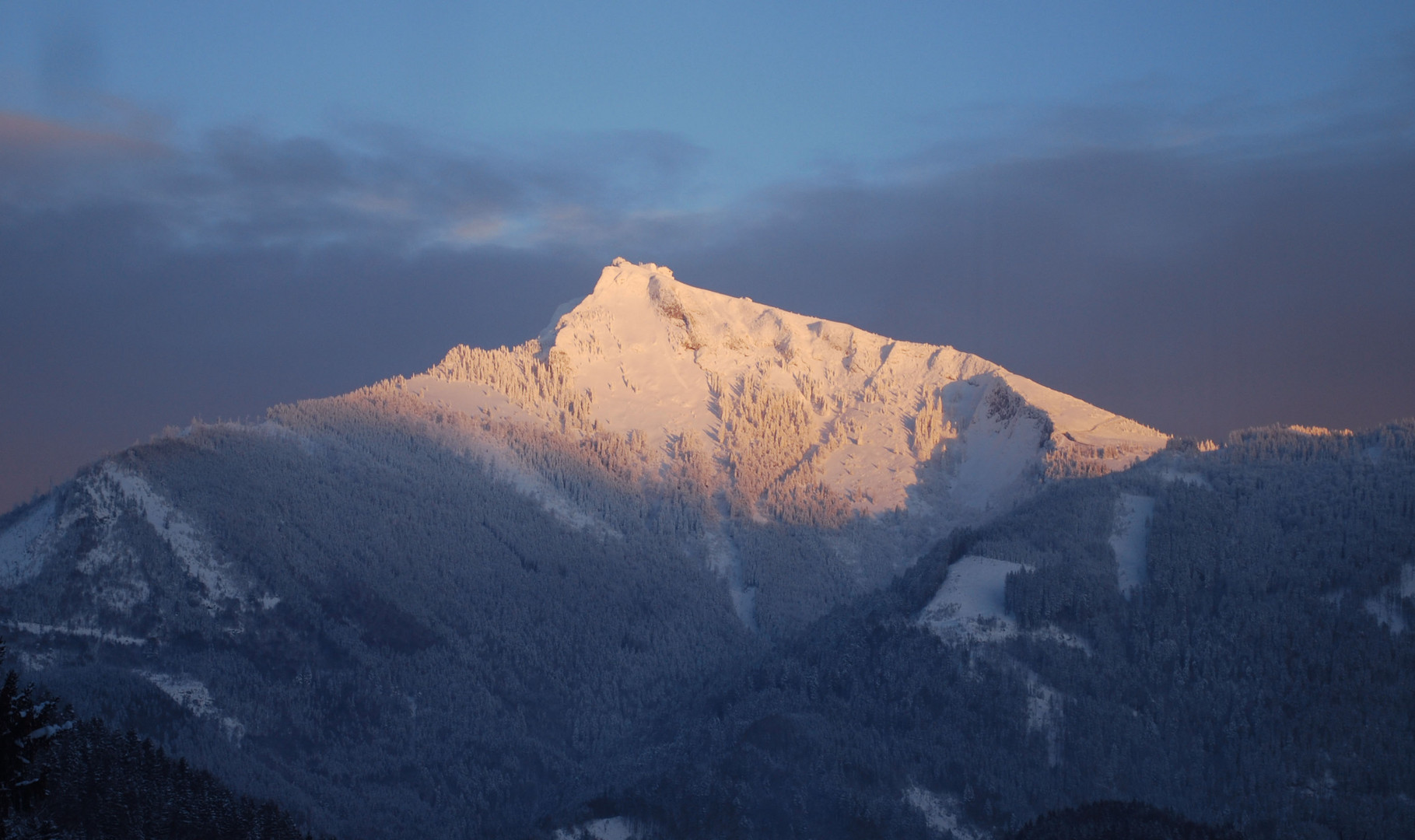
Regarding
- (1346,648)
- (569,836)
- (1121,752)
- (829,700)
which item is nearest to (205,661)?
(569,836)

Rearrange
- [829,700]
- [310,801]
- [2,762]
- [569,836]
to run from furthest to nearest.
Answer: [829,700] → [310,801] → [569,836] → [2,762]

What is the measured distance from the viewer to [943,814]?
165 m

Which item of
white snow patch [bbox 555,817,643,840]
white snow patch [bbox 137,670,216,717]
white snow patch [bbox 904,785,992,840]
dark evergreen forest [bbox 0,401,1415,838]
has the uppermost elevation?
white snow patch [bbox 137,670,216,717]

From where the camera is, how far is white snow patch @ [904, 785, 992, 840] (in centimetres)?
16250

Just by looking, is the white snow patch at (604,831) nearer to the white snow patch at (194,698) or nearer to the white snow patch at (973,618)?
the white snow patch at (194,698)

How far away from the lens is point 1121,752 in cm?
17100

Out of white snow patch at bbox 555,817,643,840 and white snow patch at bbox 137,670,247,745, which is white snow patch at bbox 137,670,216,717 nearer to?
white snow patch at bbox 137,670,247,745

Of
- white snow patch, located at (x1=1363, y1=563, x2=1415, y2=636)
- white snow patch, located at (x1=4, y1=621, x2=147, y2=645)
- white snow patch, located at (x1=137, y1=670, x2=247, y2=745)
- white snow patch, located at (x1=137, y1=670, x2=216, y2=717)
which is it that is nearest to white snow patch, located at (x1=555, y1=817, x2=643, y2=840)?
white snow patch, located at (x1=137, y1=670, x2=247, y2=745)

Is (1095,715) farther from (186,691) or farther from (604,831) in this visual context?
(186,691)

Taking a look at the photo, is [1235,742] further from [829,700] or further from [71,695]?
[71,695]

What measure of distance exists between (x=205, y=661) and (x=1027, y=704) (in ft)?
386

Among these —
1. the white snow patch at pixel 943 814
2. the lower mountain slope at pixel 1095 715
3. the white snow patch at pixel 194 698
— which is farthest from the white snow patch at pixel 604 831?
the white snow patch at pixel 194 698

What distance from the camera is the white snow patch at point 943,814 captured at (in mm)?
162500

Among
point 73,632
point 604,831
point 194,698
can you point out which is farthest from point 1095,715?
point 73,632
